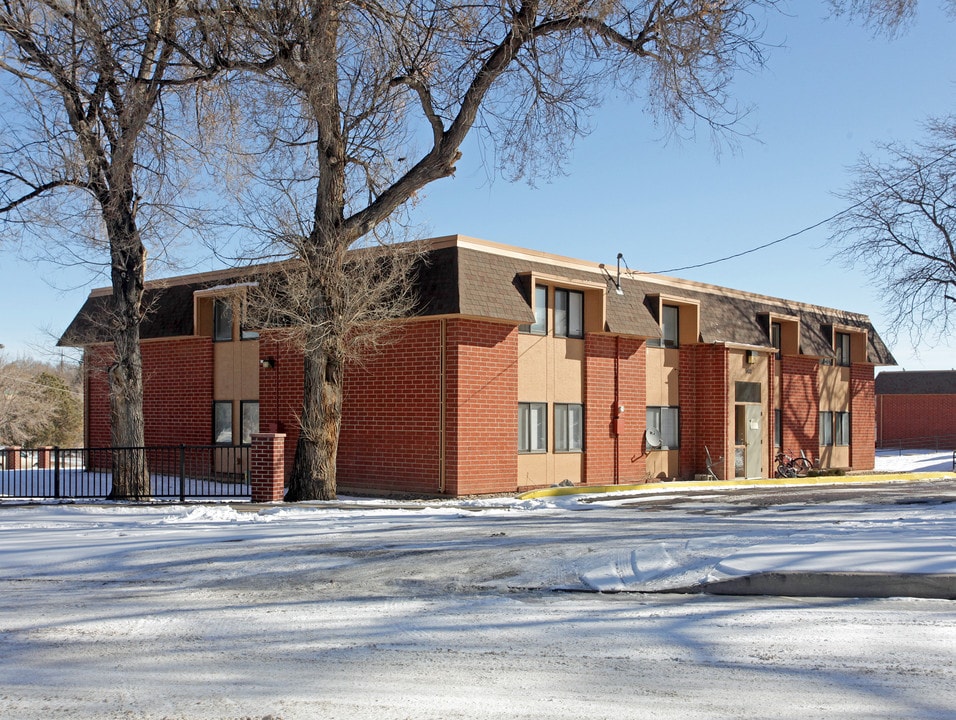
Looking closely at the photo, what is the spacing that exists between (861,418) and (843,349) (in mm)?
2805

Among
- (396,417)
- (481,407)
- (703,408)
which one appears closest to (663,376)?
(703,408)

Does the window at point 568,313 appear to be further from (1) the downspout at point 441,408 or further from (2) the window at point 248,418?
(2) the window at point 248,418

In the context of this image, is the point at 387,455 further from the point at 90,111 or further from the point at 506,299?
the point at 90,111

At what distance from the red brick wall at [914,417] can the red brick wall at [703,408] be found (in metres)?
42.5

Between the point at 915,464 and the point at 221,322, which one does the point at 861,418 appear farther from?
the point at 221,322

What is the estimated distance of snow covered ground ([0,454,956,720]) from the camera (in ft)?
18.5

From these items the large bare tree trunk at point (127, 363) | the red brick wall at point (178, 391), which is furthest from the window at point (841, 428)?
the large bare tree trunk at point (127, 363)

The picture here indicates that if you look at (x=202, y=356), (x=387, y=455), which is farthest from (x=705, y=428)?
(x=202, y=356)

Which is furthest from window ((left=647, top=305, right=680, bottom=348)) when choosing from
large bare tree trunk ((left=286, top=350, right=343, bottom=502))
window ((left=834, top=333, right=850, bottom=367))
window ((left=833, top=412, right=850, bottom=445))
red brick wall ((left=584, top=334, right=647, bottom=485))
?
large bare tree trunk ((left=286, top=350, right=343, bottom=502))

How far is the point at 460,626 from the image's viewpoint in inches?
296

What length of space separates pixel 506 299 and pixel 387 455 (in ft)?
14.6

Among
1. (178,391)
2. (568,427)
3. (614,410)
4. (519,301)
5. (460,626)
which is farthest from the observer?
(178,391)

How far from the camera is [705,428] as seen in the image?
2709 centimetres

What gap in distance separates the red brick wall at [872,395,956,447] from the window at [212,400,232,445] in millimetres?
52345
